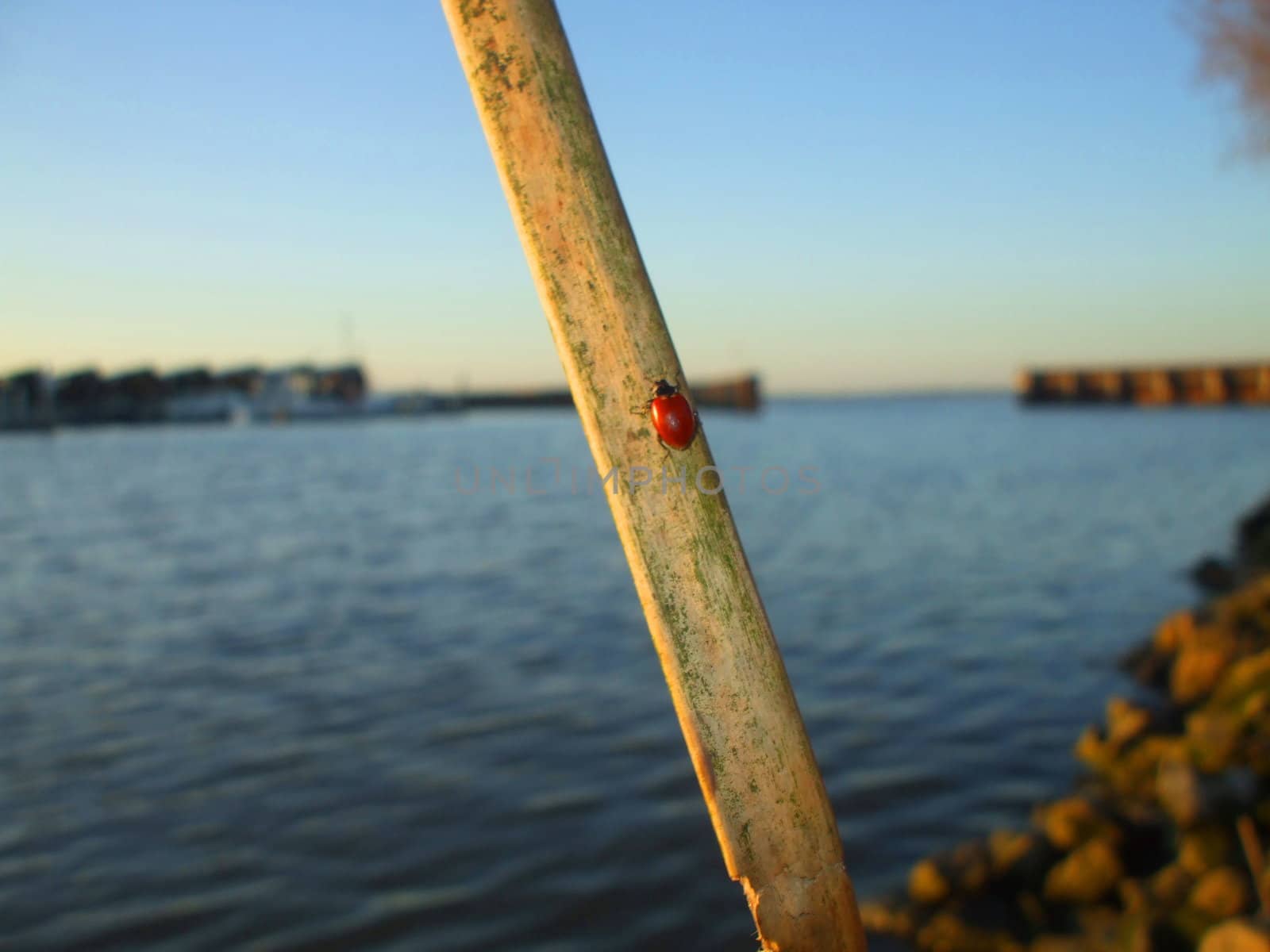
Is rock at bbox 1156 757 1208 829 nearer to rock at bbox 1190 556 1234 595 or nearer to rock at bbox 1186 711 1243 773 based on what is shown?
rock at bbox 1186 711 1243 773

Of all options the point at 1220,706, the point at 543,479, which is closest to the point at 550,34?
the point at 1220,706

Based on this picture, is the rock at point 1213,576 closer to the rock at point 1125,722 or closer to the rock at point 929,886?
the rock at point 1125,722

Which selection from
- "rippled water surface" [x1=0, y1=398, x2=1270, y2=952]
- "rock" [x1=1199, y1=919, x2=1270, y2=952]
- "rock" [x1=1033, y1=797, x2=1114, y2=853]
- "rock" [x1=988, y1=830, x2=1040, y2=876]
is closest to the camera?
"rock" [x1=1199, y1=919, x2=1270, y2=952]

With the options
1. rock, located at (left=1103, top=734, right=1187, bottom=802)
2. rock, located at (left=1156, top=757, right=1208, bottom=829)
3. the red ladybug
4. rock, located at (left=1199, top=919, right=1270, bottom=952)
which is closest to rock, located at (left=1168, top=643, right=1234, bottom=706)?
rock, located at (left=1103, top=734, right=1187, bottom=802)

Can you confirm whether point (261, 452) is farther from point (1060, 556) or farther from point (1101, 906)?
point (1101, 906)

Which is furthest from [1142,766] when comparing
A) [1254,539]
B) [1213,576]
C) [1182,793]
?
[1254,539]

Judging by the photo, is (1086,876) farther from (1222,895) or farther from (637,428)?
(637,428)

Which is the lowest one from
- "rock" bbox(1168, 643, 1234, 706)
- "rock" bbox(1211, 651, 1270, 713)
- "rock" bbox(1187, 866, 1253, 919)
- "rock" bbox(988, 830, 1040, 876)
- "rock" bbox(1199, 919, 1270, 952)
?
"rock" bbox(1168, 643, 1234, 706)
